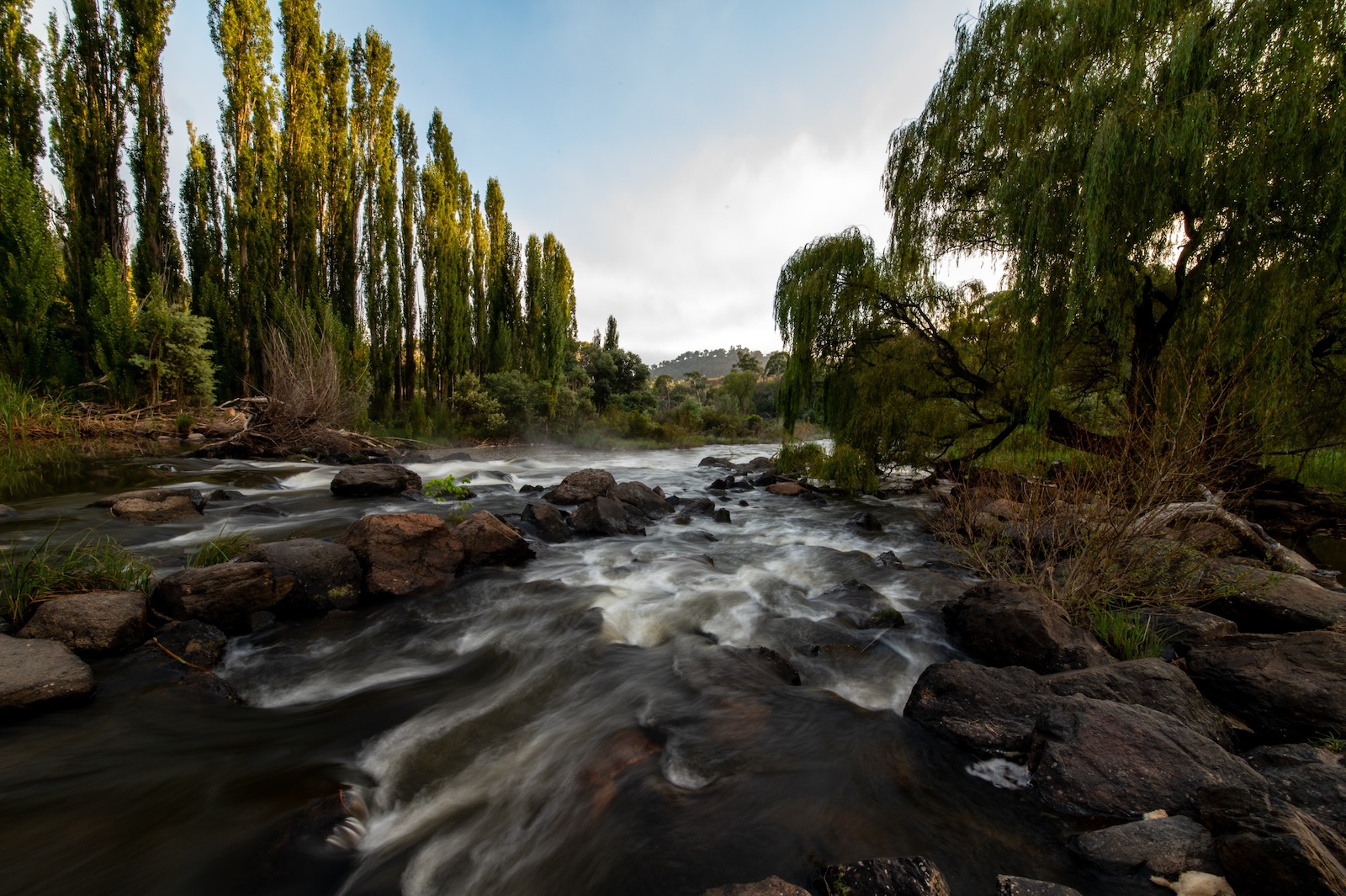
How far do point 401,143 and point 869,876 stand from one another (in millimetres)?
33612

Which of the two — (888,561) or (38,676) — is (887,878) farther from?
(888,561)

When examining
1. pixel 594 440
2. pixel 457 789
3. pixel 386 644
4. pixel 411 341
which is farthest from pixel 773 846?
pixel 411 341

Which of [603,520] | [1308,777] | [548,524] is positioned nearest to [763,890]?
[1308,777]

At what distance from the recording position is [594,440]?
88.2 ft

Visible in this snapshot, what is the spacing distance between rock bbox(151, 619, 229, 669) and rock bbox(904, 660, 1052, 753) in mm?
5470

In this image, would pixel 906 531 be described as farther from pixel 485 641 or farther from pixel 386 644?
pixel 386 644

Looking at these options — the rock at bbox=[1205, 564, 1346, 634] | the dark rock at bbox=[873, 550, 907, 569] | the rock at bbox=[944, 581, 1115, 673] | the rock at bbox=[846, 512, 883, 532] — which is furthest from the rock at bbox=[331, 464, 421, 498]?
the rock at bbox=[1205, 564, 1346, 634]

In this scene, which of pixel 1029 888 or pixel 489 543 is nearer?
pixel 1029 888

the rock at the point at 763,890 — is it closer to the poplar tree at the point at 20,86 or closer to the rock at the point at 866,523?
the rock at the point at 866,523

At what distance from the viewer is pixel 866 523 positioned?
389 inches

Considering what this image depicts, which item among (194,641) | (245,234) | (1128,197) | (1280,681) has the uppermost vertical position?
(245,234)

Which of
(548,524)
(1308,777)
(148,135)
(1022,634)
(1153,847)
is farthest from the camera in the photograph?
(148,135)

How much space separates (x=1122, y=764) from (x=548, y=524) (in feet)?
24.2

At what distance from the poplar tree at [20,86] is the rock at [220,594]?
20.1 meters
